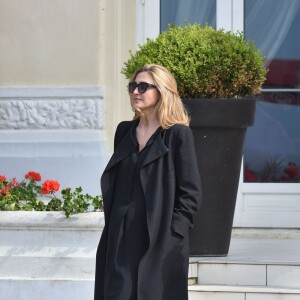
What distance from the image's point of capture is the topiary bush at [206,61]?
6.31 metres

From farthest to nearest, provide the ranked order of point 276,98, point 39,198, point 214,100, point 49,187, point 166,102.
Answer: point 276,98 < point 39,198 < point 49,187 < point 214,100 < point 166,102

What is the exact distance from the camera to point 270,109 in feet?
26.5

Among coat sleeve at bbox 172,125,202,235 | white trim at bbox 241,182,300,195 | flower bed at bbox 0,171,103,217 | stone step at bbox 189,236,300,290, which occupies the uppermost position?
coat sleeve at bbox 172,125,202,235

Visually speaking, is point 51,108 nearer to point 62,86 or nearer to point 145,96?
point 62,86

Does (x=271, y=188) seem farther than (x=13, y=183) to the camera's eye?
Yes

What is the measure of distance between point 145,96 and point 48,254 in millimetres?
1813

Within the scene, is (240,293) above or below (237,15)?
below

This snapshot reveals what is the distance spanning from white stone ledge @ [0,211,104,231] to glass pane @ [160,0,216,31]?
7.37 feet

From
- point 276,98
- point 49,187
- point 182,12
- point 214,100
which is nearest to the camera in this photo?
point 214,100

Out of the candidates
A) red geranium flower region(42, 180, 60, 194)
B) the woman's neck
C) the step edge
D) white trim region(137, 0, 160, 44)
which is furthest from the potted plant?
white trim region(137, 0, 160, 44)

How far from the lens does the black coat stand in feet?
15.8

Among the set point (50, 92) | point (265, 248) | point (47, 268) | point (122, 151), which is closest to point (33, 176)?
point (47, 268)

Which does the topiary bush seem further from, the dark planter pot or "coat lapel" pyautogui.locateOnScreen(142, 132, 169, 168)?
"coat lapel" pyautogui.locateOnScreen(142, 132, 169, 168)

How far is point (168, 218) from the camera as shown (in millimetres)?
4844
